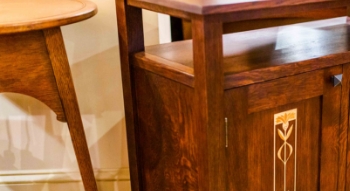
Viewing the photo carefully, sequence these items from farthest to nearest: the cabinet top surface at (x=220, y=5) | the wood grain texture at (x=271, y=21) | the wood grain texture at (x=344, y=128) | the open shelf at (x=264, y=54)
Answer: the wood grain texture at (x=271, y=21) < the wood grain texture at (x=344, y=128) < the open shelf at (x=264, y=54) < the cabinet top surface at (x=220, y=5)

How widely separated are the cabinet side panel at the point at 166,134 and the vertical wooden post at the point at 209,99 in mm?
40

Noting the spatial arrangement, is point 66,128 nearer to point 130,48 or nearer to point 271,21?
point 130,48

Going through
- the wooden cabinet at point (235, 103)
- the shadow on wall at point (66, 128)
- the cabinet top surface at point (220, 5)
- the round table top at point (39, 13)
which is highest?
the cabinet top surface at point (220, 5)

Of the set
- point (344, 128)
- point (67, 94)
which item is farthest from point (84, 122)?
point (344, 128)

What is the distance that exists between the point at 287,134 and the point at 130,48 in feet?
1.37

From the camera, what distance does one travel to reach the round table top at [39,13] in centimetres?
87

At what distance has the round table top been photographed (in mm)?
873

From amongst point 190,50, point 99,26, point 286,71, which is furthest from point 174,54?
point 99,26

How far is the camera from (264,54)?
100 cm

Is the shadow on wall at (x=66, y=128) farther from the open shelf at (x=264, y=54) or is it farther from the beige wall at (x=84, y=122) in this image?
the open shelf at (x=264, y=54)

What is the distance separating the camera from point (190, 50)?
3.56 ft

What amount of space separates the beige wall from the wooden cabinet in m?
0.28

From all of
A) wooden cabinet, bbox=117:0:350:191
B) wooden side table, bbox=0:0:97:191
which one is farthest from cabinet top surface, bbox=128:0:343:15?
wooden side table, bbox=0:0:97:191

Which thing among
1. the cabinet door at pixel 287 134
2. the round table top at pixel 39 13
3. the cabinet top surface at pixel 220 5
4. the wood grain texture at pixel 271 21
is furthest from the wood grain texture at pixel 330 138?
the round table top at pixel 39 13
